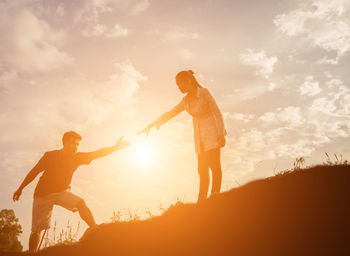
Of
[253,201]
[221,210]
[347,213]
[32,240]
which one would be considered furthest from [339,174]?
[32,240]

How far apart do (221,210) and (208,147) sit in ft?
4.27

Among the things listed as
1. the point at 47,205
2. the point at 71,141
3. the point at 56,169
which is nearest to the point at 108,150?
the point at 71,141

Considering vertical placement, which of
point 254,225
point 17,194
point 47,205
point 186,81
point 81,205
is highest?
point 186,81

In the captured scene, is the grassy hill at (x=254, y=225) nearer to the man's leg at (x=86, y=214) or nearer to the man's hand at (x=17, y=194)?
the man's leg at (x=86, y=214)

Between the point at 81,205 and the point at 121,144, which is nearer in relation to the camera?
the point at 81,205

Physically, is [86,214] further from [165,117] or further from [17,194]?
[165,117]

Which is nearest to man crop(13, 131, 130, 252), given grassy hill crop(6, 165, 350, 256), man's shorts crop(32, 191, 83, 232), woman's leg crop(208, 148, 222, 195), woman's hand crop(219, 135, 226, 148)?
man's shorts crop(32, 191, 83, 232)

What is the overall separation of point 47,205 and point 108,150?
5.89ft

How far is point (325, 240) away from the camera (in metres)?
3.12

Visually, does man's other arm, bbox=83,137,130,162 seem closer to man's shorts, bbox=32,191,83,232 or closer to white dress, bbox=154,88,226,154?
man's shorts, bbox=32,191,83,232

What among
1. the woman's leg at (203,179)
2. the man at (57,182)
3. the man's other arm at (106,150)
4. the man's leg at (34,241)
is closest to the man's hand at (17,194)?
the man at (57,182)

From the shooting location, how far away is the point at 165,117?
633 centimetres

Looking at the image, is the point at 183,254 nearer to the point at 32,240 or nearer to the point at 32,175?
the point at 32,240

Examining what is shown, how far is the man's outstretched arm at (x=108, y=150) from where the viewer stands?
6.39m
